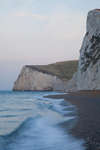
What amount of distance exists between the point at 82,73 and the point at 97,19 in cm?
1004

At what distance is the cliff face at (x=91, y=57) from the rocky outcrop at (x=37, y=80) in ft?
110

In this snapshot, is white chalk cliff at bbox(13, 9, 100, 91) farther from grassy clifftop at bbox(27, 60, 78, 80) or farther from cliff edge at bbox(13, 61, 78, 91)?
grassy clifftop at bbox(27, 60, 78, 80)

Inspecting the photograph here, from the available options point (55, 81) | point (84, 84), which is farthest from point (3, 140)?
point (55, 81)

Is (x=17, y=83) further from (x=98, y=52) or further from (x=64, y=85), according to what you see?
(x=98, y=52)

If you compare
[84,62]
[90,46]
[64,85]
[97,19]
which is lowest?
[64,85]

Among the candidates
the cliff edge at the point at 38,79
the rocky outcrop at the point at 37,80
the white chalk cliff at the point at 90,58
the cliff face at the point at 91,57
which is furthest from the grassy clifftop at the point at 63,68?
the cliff face at the point at 91,57

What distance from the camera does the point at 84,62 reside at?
3316 cm

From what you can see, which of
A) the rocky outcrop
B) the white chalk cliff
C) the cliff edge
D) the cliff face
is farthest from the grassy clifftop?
the cliff face

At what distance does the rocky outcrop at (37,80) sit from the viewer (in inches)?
2766

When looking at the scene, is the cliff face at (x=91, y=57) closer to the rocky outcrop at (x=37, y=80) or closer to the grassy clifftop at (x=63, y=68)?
the rocky outcrop at (x=37, y=80)

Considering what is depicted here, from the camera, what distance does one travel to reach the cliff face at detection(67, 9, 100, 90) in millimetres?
26209

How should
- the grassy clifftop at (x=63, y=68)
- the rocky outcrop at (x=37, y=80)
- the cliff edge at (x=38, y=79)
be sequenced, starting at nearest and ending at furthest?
the cliff edge at (x=38, y=79), the rocky outcrop at (x=37, y=80), the grassy clifftop at (x=63, y=68)

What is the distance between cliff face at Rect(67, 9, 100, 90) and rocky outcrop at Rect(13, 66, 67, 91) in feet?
110

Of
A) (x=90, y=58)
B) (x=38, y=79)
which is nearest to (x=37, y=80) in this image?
(x=38, y=79)
